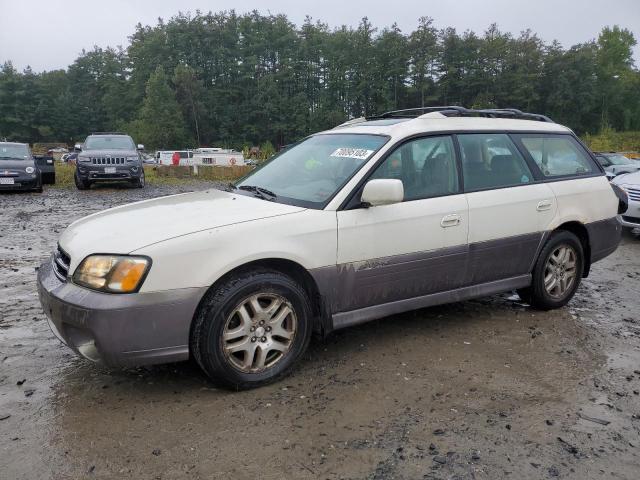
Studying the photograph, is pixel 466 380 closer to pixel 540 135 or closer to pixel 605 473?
pixel 605 473

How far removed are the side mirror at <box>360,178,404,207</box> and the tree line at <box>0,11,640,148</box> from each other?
247ft

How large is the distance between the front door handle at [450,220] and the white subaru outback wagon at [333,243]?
0.04 ft

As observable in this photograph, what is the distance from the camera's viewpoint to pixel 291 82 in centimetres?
9131

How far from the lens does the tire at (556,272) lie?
4.57 metres

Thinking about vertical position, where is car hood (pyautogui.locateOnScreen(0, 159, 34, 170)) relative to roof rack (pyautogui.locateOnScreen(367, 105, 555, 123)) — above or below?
below

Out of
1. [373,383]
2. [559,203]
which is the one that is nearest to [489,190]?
[559,203]

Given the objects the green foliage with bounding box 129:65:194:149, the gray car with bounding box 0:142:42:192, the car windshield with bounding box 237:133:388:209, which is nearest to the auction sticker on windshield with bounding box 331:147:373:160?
the car windshield with bounding box 237:133:388:209

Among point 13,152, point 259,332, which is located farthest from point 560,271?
point 13,152

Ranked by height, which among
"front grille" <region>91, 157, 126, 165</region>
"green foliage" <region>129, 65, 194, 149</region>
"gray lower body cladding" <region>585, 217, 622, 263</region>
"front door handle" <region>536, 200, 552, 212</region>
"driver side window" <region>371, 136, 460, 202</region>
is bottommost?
"gray lower body cladding" <region>585, 217, 622, 263</region>

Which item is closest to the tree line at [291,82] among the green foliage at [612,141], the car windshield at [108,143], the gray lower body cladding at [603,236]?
the green foliage at [612,141]

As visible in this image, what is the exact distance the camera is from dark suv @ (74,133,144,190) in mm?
15055

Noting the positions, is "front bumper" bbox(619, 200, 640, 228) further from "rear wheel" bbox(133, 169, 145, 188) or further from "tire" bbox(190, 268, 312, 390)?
"rear wheel" bbox(133, 169, 145, 188)

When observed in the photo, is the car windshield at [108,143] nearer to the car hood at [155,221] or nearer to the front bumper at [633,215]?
the car hood at [155,221]

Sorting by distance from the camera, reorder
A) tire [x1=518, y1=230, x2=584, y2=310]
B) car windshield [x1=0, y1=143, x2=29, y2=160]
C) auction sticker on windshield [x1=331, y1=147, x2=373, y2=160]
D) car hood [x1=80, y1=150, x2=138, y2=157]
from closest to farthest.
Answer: auction sticker on windshield [x1=331, y1=147, x2=373, y2=160]
tire [x1=518, y1=230, x2=584, y2=310]
car windshield [x1=0, y1=143, x2=29, y2=160]
car hood [x1=80, y1=150, x2=138, y2=157]
